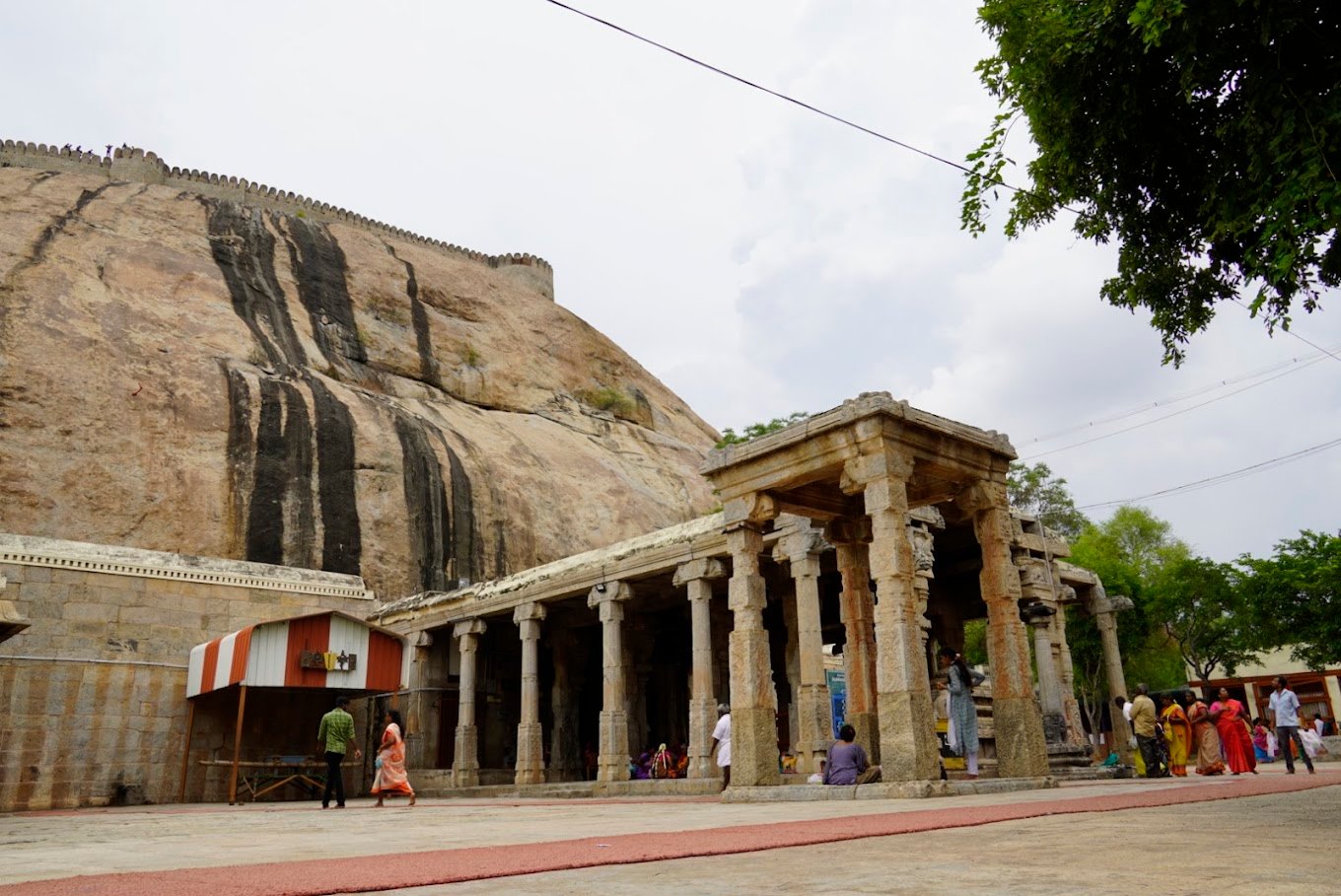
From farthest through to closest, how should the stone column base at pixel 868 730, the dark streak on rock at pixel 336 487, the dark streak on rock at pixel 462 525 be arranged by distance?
the dark streak on rock at pixel 462 525 → the dark streak on rock at pixel 336 487 → the stone column base at pixel 868 730

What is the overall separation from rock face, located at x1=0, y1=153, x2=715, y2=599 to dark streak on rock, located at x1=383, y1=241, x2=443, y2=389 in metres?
0.09

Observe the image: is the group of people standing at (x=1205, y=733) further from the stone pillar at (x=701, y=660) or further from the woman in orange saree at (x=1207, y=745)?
the stone pillar at (x=701, y=660)

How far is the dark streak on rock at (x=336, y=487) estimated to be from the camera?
26.8 m

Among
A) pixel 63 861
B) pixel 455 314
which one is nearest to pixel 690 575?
pixel 63 861

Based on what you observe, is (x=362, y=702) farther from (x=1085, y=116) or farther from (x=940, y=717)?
(x=1085, y=116)

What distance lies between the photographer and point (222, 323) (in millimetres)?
31938

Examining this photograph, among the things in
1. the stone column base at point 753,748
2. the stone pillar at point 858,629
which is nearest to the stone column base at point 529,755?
the stone column base at point 753,748

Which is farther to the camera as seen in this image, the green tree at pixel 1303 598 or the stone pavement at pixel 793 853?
the green tree at pixel 1303 598

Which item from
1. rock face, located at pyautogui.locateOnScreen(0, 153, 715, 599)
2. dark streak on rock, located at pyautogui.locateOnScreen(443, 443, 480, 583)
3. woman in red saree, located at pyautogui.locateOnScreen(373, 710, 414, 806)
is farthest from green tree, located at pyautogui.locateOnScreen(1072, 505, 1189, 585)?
woman in red saree, located at pyautogui.locateOnScreen(373, 710, 414, 806)

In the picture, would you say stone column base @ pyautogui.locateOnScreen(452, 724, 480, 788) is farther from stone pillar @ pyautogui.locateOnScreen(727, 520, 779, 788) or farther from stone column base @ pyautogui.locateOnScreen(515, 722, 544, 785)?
stone pillar @ pyautogui.locateOnScreen(727, 520, 779, 788)

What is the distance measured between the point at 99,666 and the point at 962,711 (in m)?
15.7

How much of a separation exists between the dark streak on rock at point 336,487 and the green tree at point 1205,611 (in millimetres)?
26453

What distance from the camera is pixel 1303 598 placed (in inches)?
1159

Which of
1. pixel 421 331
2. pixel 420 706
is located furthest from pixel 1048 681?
pixel 421 331
